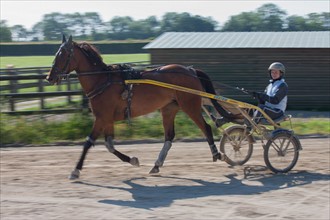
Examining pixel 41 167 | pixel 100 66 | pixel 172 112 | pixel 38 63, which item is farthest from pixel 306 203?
pixel 38 63

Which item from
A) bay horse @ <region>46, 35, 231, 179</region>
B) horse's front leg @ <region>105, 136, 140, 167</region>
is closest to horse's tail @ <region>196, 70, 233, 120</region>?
bay horse @ <region>46, 35, 231, 179</region>

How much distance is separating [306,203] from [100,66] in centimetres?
385

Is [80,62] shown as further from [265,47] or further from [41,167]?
[265,47]

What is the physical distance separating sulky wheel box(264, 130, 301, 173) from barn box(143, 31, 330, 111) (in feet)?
38.8

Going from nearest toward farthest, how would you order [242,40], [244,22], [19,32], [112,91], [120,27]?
[112,91] < [242,40] < [19,32] < [120,27] < [244,22]

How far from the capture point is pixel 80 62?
938 cm

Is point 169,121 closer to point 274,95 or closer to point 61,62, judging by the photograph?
point 274,95

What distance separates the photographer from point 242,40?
24.7 meters

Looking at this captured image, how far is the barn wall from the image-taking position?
22219mm

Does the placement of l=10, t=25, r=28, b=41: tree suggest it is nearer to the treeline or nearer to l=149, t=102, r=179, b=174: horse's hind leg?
the treeline

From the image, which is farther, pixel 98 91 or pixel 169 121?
pixel 169 121

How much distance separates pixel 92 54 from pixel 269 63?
46.2 feet

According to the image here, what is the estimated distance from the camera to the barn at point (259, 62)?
2222 centimetres

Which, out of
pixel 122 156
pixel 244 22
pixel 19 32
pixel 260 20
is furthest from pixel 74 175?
pixel 244 22
